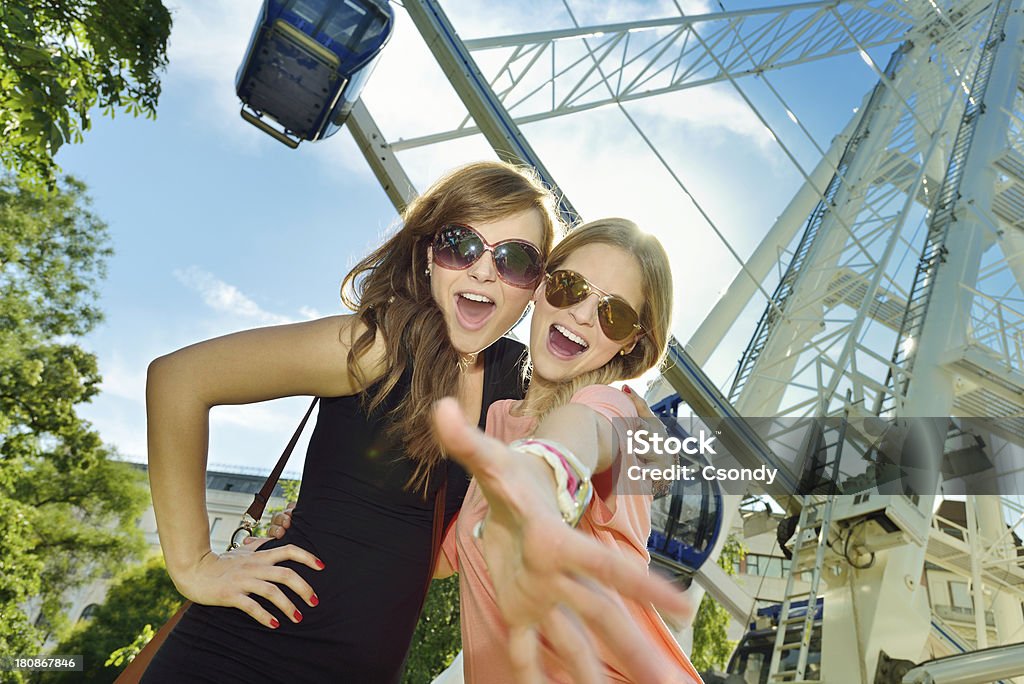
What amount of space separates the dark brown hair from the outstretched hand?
0.83 metres

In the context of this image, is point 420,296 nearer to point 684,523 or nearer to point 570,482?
point 570,482

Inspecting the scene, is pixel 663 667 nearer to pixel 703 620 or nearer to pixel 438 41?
pixel 438 41

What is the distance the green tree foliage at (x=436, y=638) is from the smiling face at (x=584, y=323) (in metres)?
8.41

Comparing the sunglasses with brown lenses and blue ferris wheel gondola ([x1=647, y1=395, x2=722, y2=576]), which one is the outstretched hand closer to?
the sunglasses with brown lenses

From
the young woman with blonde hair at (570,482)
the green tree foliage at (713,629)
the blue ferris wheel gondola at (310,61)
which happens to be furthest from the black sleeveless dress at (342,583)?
the green tree foliage at (713,629)

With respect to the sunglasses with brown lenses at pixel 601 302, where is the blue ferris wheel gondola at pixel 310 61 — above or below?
above

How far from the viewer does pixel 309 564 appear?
1.50 m

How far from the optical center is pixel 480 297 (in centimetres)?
169

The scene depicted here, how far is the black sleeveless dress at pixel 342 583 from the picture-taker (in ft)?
4.75

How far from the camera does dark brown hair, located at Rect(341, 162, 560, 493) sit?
1.53 metres

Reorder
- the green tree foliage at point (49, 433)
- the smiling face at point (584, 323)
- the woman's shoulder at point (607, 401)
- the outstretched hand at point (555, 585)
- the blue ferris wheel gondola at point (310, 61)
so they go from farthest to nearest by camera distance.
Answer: the green tree foliage at point (49, 433), the blue ferris wheel gondola at point (310, 61), the smiling face at point (584, 323), the woman's shoulder at point (607, 401), the outstretched hand at point (555, 585)

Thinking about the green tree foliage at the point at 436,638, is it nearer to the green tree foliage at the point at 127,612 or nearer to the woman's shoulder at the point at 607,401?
the woman's shoulder at the point at 607,401

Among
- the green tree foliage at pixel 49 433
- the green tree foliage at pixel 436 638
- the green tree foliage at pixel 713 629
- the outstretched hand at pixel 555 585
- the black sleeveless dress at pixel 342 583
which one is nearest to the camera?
the outstretched hand at pixel 555 585

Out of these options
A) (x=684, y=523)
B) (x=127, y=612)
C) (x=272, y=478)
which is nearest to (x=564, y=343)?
(x=272, y=478)
